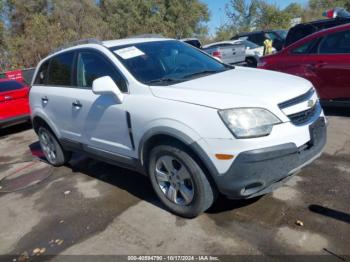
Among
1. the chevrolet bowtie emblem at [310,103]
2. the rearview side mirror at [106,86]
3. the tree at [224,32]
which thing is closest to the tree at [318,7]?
the tree at [224,32]

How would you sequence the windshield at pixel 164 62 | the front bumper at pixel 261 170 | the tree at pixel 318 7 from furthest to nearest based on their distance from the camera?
the tree at pixel 318 7, the windshield at pixel 164 62, the front bumper at pixel 261 170

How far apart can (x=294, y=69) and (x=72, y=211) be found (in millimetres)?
4659

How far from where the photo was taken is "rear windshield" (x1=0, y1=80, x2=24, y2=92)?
343 inches

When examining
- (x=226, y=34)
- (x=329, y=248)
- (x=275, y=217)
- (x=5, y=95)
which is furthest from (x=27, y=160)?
(x=226, y=34)

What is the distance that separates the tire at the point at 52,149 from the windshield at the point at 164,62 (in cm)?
214

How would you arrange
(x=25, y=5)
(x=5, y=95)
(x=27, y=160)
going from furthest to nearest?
(x=25, y=5) < (x=5, y=95) < (x=27, y=160)

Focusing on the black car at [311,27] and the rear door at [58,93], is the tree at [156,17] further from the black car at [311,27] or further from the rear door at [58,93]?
the rear door at [58,93]

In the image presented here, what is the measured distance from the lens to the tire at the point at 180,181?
3260 mm

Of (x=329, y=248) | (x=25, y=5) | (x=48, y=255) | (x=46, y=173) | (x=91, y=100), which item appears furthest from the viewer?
(x=25, y=5)

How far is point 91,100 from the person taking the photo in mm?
4227

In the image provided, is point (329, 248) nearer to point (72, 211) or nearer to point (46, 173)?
point (72, 211)

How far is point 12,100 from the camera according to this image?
855 cm

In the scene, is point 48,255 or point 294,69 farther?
point 294,69

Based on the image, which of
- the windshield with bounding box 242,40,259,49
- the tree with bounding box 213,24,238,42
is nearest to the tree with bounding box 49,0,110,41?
the tree with bounding box 213,24,238,42
